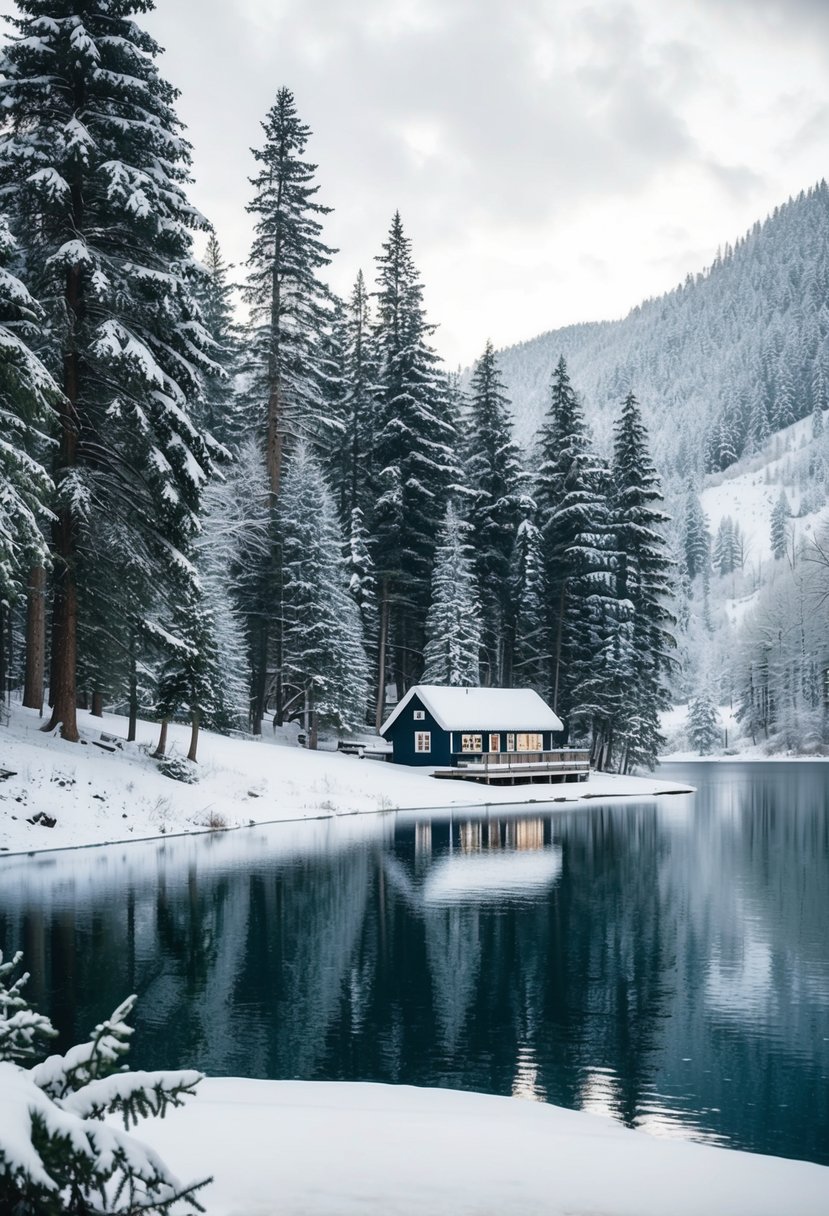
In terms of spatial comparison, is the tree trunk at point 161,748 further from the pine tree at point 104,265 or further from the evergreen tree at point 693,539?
the evergreen tree at point 693,539

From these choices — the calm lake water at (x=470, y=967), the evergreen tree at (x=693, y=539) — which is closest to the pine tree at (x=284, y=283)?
the calm lake water at (x=470, y=967)

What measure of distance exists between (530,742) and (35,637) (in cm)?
3160

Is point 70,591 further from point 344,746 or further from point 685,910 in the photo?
point 344,746

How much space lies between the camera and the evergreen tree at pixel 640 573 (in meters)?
62.7

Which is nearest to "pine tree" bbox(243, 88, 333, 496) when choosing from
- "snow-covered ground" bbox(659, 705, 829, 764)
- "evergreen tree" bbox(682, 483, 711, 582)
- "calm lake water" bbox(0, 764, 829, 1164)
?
"calm lake water" bbox(0, 764, 829, 1164)

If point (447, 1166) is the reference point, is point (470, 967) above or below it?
below

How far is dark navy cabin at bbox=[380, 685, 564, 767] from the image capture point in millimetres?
55438

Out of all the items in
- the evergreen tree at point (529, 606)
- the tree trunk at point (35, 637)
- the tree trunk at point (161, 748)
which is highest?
the evergreen tree at point (529, 606)

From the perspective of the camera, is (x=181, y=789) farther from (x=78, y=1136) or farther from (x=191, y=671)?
(x=78, y=1136)

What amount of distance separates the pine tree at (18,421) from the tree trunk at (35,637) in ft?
19.4

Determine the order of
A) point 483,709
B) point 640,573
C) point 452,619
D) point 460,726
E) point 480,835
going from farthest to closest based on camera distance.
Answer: point 640,573, point 452,619, point 483,709, point 460,726, point 480,835

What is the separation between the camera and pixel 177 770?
3512cm

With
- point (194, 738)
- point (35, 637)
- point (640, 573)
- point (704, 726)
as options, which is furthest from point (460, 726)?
point (704, 726)

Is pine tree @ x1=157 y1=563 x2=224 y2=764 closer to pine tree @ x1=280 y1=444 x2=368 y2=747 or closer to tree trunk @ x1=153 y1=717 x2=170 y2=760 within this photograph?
tree trunk @ x1=153 y1=717 x2=170 y2=760
